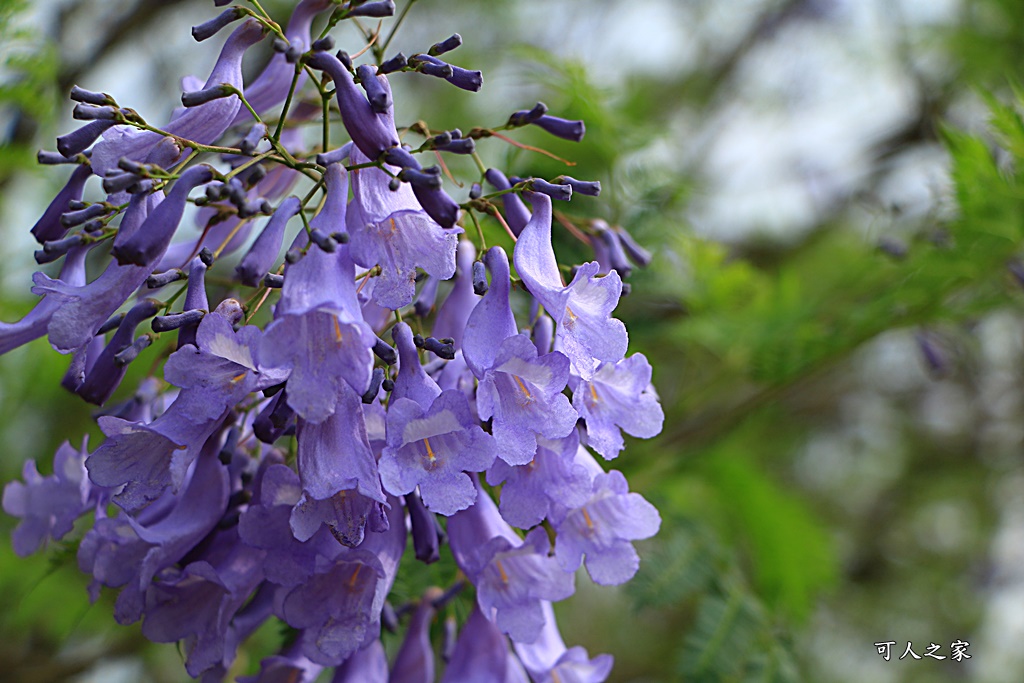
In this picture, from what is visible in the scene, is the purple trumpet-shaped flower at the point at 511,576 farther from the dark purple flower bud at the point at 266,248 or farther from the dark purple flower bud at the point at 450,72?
the dark purple flower bud at the point at 450,72

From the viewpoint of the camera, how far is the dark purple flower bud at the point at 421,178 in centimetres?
83

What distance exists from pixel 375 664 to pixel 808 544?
1426mm

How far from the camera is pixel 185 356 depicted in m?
0.84

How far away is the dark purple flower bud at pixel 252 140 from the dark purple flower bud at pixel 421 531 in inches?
17.5

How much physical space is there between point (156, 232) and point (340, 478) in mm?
322

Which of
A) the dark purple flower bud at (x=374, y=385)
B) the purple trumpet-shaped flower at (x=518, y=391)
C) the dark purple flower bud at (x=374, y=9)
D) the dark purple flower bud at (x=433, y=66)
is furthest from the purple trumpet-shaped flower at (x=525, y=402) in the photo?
the dark purple flower bud at (x=374, y=9)

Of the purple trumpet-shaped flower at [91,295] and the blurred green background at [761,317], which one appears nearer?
the purple trumpet-shaped flower at [91,295]

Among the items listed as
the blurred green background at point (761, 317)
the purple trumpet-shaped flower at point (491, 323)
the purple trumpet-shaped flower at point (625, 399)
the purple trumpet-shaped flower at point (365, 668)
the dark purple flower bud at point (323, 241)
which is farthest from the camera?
the blurred green background at point (761, 317)

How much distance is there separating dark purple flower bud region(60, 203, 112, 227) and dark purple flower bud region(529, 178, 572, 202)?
1.59 feet

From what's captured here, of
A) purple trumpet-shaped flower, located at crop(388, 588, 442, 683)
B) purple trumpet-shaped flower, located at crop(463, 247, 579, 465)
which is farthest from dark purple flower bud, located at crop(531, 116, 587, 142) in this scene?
purple trumpet-shaped flower, located at crop(388, 588, 442, 683)

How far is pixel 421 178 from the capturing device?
2.74 feet

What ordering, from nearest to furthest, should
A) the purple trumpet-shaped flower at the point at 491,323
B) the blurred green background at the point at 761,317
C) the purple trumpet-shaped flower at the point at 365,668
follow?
1. the purple trumpet-shaped flower at the point at 491,323
2. the purple trumpet-shaped flower at the point at 365,668
3. the blurred green background at the point at 761,317

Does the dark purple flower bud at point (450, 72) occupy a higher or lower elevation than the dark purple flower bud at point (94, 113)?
higher

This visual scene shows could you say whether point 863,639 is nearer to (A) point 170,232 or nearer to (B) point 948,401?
(B) point 948,401
